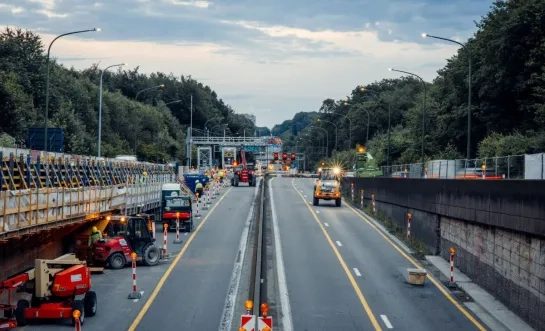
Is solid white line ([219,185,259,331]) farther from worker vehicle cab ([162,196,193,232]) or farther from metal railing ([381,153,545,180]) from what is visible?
metal railing ([381,153,545,180])

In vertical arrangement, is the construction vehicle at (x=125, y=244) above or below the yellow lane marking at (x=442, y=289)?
above

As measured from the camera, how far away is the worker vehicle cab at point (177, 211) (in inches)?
1822

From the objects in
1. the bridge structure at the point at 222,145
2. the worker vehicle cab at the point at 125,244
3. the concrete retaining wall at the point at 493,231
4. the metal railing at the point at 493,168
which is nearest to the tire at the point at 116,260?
the worker vehicle cab at the point at 125,244

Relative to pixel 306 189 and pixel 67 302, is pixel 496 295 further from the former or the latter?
pixel 306 189

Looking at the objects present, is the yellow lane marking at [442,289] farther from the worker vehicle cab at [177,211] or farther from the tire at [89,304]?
the tire at [89,304]

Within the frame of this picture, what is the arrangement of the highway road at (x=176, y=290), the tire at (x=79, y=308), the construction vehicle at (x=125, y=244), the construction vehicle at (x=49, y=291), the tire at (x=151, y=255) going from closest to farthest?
the construction vehicle at (x=49, y=291) < the tire at (x=79, y=308) < the highway road at (x=176, y=290) < the construction vehicle at (x=125, y=244) < the tire at (x=151, y=255)

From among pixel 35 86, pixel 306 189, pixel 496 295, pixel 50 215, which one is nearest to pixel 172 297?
pixel 50 215

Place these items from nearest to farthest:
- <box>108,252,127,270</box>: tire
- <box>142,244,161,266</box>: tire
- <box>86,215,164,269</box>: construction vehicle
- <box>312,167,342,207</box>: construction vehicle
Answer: <box>86,215,164,269</box>: construction vehicle < <box>108,252,127,270</box>: tire < <box>142,244,161,266</box>: tire < <box>312,167,342,207</box>: construction vehicle

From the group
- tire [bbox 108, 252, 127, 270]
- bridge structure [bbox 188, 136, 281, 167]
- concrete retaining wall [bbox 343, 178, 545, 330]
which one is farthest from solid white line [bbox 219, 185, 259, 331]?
bridge structure [bbox 188, 136, 281, 167]

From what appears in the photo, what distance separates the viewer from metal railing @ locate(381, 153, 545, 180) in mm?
27347

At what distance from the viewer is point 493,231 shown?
30594 mm

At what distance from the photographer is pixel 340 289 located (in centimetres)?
3081

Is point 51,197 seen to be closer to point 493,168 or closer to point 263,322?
point 263,322

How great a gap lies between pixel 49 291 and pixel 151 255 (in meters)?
12.2
